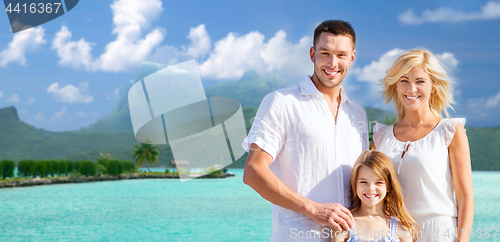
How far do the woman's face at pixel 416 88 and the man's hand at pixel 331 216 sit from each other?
0.96 metres

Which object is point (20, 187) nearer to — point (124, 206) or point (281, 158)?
point (124, 206)

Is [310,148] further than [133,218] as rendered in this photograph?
No

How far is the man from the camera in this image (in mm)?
2041

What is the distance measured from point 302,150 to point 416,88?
0.94 meters

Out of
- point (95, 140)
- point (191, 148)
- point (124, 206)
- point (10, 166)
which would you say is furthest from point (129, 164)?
point (95, 140)

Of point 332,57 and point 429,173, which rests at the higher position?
point 332,57

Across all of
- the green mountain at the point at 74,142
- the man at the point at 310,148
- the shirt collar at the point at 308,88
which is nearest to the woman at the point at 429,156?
the man at the point at 310,148

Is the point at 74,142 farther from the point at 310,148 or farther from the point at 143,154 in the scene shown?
the point at 310,148

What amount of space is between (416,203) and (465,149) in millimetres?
459

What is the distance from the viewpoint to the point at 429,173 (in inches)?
93.4

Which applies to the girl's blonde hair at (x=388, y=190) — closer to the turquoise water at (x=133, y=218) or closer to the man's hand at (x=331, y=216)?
the man's hand at (x=331, y=216)

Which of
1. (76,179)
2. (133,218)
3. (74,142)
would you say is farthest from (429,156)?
(74,142)

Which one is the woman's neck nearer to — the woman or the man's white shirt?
the woman

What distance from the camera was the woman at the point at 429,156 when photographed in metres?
2.36
